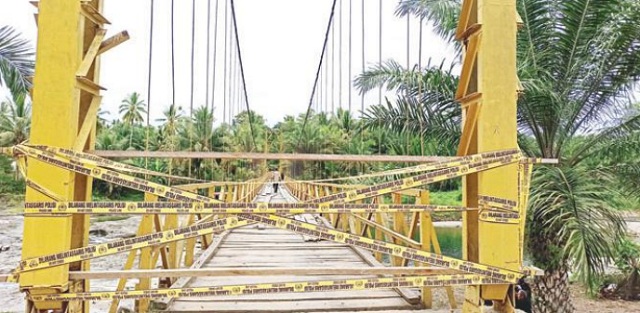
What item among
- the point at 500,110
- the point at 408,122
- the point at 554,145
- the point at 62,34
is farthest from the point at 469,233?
the point at 554,145

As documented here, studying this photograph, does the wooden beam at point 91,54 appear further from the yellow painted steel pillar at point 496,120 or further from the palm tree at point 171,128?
the palm tree at point 171,128

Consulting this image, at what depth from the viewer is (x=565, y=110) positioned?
211 inches

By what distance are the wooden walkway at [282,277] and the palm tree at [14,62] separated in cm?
440

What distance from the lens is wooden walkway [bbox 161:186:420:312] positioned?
2.65m

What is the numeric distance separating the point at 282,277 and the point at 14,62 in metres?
6.62

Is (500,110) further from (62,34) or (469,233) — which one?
(62,34)

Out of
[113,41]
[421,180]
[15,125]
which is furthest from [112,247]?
[15,125]

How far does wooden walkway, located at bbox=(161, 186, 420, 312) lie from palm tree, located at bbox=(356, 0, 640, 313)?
1947mm

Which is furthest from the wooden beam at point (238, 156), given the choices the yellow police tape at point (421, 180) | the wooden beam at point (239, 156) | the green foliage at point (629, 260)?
the green foliage at point (629, 260)

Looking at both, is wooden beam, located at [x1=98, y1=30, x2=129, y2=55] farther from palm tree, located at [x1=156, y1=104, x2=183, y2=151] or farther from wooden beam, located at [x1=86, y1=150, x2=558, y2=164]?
palm tree, located at [x1=156, y1=104, x2=183, y2=151]

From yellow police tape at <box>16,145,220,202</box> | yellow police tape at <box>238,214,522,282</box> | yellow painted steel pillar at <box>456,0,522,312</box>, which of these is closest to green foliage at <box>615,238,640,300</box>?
yellow painted steel pillar at <box>456,0,522,312</box>

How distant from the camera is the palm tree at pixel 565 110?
4.57 metres

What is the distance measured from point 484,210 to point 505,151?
0.90ft

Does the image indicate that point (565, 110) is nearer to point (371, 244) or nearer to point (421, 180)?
point (421, 180)
